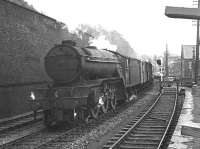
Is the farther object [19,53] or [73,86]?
[19,53]

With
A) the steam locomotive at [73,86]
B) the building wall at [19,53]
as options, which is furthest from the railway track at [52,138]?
the building wall at [19,53]

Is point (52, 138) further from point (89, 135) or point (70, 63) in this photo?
point (70, 63)

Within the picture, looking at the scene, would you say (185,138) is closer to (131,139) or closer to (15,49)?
(131,139)

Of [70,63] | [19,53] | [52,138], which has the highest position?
[19,53]

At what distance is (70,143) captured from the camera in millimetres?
7742

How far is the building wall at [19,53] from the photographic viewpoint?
39.8 ft

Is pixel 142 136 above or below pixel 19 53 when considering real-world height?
below

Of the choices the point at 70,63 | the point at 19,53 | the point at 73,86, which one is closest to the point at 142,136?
the point at 73,86

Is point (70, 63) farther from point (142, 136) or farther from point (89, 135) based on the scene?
point (142, 136)

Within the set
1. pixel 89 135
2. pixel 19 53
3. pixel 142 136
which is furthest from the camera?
pixel 19 53

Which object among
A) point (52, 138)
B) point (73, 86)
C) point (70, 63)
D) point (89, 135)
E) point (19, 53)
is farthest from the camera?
point (19, 53)

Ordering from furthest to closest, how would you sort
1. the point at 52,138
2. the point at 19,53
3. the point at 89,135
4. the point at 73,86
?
the point at 19,53, the point at 73,86, the point at 89,135, the point at 52,138

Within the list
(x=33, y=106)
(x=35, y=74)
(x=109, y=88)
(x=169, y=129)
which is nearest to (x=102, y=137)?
(x=169, y=129)

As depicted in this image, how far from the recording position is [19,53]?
43.9 feet
